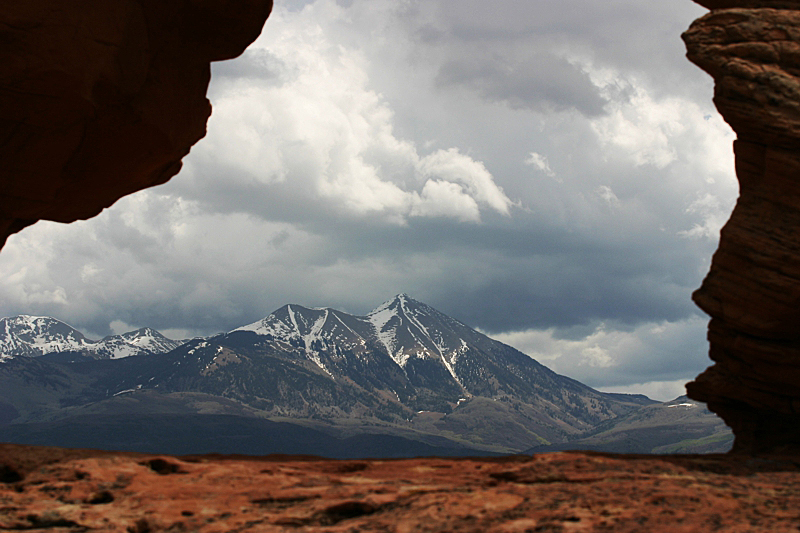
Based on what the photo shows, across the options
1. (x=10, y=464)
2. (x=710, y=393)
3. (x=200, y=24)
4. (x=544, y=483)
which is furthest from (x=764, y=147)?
(x=10, y=464)

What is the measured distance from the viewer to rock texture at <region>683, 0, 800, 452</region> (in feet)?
129

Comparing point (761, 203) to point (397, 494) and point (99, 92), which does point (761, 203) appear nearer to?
point (397, 494)

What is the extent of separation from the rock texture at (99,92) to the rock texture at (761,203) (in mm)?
32596

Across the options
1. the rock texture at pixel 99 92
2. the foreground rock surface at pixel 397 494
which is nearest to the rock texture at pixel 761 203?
the foreground rock surface at pixel 397 494

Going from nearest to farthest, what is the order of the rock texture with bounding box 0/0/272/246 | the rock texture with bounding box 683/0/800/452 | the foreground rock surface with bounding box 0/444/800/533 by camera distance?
1. the foreground rock surface with bounding box 0/444/800/533
2. the rock texture with bounding box 683/0/800/452
3. the rock texture with bounding box 0/0/272/246

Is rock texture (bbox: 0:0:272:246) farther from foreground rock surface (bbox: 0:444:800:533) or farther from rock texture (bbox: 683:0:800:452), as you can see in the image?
rock texture (bbox: 683:0:800:452)

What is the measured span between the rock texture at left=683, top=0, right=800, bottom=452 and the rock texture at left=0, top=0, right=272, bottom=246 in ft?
107

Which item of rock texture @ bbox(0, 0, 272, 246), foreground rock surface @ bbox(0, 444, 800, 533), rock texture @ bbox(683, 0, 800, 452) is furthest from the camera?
rock texture @ bbox(0, 0, 272, 246)

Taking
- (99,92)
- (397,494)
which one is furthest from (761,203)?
(99,92)

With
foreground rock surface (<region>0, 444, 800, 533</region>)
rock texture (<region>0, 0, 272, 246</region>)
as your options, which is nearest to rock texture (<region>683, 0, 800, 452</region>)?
foreground rock surface (<region>0, 444, 800, 533</region>)

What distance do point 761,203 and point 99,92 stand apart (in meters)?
42.4

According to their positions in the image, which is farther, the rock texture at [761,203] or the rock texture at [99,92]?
the rock texture at [99,92]

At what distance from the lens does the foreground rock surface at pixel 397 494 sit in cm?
2550

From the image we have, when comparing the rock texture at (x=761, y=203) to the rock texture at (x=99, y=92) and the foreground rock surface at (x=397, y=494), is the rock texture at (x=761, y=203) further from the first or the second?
the rock texture at (x=99, y=92)
